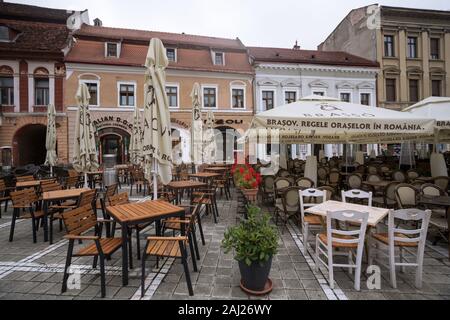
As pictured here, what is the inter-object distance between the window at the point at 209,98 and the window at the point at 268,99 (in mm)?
4014

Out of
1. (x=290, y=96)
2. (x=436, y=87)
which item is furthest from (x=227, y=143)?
(x=436, y=87)

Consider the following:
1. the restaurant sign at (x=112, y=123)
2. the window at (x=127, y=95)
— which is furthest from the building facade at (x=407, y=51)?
the restaurant sign at (x=112, y=123)

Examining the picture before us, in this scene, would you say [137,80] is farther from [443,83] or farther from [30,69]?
[443,83]

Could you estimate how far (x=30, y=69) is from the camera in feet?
48.4

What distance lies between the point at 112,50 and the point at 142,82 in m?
3.25

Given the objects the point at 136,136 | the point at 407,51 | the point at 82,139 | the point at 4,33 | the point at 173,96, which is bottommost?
the point at 82,139

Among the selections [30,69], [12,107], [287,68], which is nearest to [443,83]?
[287,68]

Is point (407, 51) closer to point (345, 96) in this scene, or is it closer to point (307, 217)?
point (345, 96)

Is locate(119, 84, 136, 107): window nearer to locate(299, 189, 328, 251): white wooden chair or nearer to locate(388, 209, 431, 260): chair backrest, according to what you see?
locate(299, 189, 328, 251): white wooden chair

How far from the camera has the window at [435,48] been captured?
20422 mm

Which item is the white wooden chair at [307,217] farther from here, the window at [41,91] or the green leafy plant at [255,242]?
the window at [41,91]

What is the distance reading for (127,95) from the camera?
16359 millimetres

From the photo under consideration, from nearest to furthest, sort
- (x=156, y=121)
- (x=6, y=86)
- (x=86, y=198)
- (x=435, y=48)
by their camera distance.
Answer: (x=156, y=121), (x=86, y=198), (x=6, y=86), (x=435, y=48)

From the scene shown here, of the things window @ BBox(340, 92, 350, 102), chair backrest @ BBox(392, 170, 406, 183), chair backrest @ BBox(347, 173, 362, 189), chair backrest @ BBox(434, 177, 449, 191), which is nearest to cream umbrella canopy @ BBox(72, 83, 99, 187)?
chair backrest @ BBox(347, 173, 362, 189)
